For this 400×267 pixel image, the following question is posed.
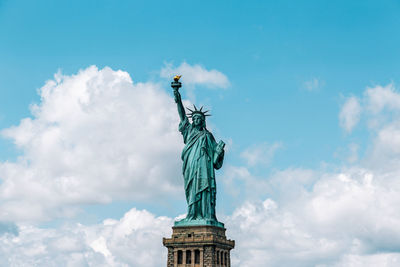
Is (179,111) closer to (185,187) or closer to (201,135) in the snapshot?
(201,135)

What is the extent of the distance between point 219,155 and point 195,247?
10985mm

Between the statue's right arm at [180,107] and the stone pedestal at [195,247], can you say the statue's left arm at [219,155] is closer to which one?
the statue's right arm at [180,107]

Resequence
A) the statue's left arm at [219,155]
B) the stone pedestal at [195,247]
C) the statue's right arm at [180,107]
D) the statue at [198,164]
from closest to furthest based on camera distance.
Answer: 1. the stone pedestal at [195,247]
2. the statue at [198,164]
3. the statue's left arm at [219,155]
4. the statue's right arm at [180,107]

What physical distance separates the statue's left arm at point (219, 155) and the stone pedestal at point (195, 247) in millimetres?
7343

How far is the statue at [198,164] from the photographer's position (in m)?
78.3

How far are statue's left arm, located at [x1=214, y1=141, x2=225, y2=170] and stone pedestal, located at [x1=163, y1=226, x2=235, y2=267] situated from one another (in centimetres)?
734

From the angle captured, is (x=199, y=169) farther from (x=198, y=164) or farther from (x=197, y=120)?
(x=197, y=120)

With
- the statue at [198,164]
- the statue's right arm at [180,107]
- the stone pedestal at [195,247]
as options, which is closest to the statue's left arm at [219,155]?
the statue at [198,164]

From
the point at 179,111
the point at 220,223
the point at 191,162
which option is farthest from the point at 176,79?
the point at 220,223

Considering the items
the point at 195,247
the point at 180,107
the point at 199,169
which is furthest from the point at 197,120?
the point at 195,247

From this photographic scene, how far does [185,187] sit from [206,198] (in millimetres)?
2788

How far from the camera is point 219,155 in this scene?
80.9 meters

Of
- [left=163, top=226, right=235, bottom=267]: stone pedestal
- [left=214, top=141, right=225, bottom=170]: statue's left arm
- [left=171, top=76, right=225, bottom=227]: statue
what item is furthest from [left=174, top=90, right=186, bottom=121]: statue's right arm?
[left=163, top=226, right=235, bottom=267]: stone pedestal

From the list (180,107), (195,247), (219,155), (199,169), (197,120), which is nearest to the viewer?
(195,247)
